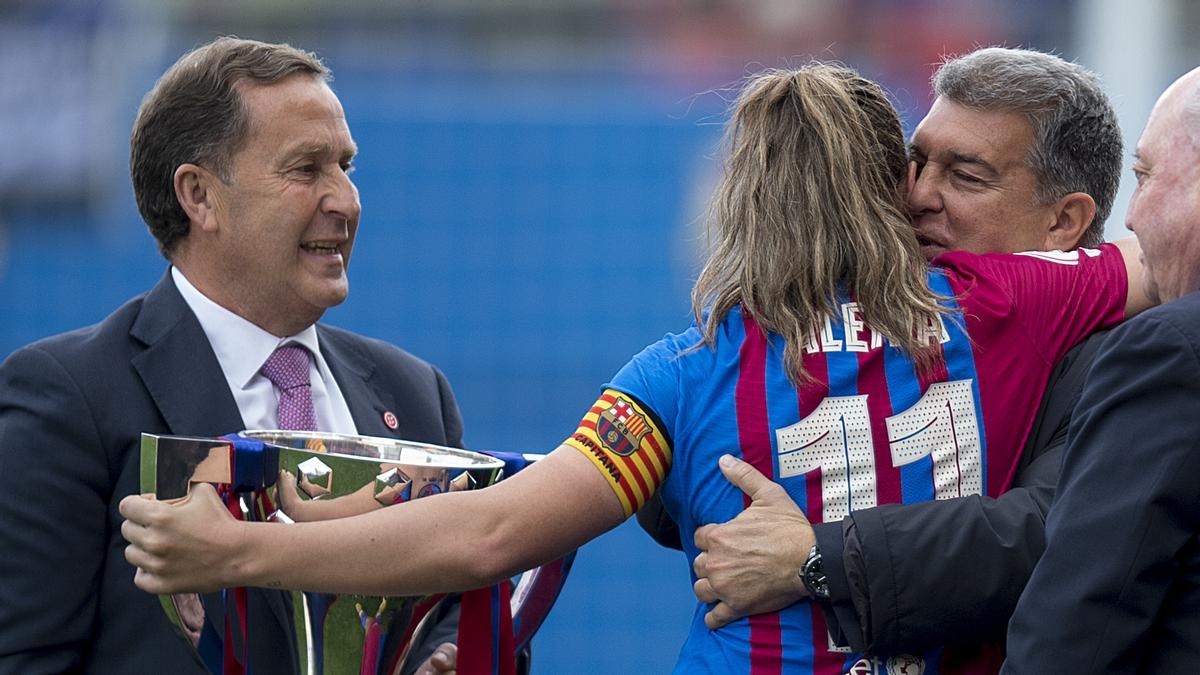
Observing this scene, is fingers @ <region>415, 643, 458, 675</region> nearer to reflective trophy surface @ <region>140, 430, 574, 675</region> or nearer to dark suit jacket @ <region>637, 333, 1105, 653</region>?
reflective trophy surface @ <region>140, 430, 574, 675</region>

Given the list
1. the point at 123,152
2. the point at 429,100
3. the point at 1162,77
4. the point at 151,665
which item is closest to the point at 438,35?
the point at 429,100

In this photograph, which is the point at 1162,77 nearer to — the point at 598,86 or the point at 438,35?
the point at 598,86

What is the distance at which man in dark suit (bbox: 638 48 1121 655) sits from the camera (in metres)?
1.86

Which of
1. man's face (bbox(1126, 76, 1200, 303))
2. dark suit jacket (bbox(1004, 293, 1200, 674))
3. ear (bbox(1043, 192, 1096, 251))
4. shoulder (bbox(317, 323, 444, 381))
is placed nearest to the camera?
dark suit jacket (bbox(1004, 293, 1200, 674))

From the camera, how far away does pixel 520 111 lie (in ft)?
30.8

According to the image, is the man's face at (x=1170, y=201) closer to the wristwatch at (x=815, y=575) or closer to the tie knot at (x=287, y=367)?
the wristwatch at (x=815, y=575)

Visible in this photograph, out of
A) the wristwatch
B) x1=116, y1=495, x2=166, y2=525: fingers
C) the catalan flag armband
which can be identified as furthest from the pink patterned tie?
the wristwatch

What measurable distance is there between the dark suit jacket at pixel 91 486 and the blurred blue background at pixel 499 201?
660 centimetres

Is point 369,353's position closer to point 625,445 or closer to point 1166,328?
point 625,445

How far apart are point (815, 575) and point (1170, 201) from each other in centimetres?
61

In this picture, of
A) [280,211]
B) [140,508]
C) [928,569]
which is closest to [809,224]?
[928,569]

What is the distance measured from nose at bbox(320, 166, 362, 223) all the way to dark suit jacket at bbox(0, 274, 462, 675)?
0.35 meters

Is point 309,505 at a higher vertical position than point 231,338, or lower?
lower

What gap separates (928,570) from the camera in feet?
6.11
